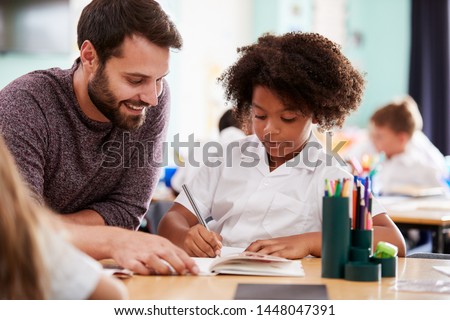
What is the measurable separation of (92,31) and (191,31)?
4.21 metres

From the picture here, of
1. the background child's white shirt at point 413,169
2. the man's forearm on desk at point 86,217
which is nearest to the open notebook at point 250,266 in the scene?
the man's forearm on desk at point 86,217

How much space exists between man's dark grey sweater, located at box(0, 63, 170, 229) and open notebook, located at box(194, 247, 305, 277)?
51 centimetres

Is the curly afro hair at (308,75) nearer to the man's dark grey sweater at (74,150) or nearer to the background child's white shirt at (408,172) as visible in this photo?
the man's dark grey sweater at (74,150)

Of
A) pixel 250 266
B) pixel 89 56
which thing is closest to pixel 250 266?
pixel 250 266

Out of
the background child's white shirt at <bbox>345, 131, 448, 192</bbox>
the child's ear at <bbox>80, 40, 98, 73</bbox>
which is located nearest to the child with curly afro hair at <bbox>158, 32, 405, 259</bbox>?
the child's ear at <bbox>80, 40, 98, 73</bbox>

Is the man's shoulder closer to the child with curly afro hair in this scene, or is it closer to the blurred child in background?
the child with curly afro hair

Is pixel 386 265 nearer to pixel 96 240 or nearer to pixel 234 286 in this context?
pixel 234 286

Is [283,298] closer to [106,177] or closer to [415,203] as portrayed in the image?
[106,177]

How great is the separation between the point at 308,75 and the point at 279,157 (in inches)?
9.9

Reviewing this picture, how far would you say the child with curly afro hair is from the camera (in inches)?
81.9

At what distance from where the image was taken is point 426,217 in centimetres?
341

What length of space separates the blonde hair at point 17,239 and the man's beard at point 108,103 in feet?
3.45
